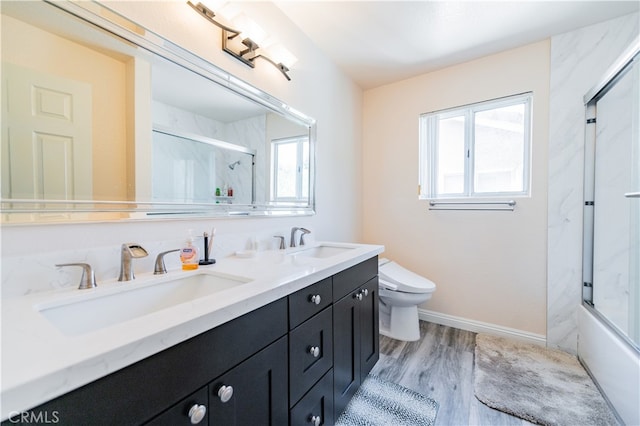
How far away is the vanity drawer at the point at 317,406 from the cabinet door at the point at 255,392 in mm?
80

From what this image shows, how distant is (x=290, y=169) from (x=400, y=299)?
1.26 meters

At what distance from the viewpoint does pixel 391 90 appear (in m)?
2.54

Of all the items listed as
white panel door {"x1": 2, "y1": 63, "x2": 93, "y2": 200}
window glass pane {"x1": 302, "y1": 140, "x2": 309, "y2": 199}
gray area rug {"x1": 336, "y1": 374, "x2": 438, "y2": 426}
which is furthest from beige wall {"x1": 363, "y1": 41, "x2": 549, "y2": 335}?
white panel door {"x1": 2, "y1": 63, "x2": 93, "y2": 200}

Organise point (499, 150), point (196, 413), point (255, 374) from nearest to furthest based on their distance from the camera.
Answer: point (196, 413), point (255, 374), point (499, 150)

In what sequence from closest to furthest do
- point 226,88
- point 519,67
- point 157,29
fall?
Result: point 157,29, point 226,88, point 519,67

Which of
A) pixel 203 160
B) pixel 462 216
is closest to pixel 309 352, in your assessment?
pixel 203 160

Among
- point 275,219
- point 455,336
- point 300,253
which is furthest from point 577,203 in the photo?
point 275,219

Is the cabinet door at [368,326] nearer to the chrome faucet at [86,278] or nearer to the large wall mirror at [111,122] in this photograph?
the large wall mirror at [111,122]

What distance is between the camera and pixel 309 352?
99 cm

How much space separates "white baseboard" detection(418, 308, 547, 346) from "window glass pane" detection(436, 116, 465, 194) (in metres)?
1.11

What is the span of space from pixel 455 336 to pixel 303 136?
6.53 ft

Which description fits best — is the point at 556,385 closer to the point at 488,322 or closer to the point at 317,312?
the point at 488,322

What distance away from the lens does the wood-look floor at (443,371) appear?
1.32 meters

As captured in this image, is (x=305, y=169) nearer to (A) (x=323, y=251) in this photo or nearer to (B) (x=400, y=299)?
(A) (x=323, y=251)
